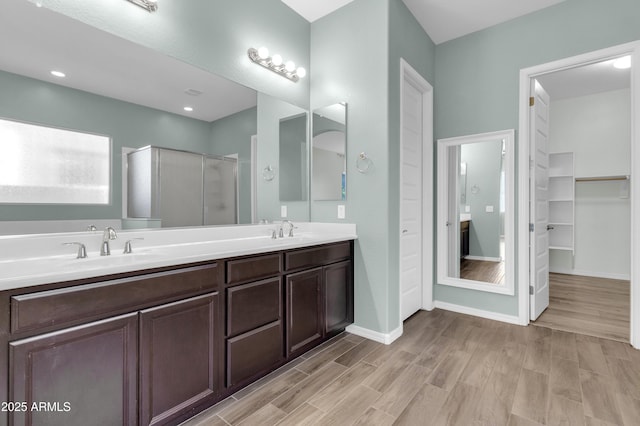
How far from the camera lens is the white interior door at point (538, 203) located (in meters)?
2.89

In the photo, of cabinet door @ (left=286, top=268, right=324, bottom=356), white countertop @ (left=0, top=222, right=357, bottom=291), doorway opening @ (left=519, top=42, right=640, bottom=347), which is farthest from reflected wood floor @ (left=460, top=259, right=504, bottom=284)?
cabinet door @ (left=286, top=268, right=324, bottom=356)

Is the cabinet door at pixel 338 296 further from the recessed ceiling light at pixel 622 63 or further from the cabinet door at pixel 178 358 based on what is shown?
the recessed ceiling light at pixel 622 63

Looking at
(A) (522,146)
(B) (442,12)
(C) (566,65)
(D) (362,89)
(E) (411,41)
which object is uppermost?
(B) (442,12)

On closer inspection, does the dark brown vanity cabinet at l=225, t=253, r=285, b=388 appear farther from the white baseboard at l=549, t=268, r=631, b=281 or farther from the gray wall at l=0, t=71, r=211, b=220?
the white baseboard at l=549, t=268, r=631, b=281

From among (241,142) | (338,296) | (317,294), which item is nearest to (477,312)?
(338,296)

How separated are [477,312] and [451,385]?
1.44m

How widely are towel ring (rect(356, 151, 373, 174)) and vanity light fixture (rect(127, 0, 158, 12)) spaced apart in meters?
1.73

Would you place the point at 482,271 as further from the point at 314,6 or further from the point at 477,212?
the point at 314,6

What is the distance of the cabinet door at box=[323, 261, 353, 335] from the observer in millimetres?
2391

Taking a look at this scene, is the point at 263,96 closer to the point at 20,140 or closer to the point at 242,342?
the point at 20,140

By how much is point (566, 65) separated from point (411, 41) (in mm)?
1352

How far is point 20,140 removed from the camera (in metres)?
1.43

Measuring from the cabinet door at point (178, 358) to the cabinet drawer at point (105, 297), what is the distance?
0.20 ft

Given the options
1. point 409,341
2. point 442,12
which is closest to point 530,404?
point 409,341
